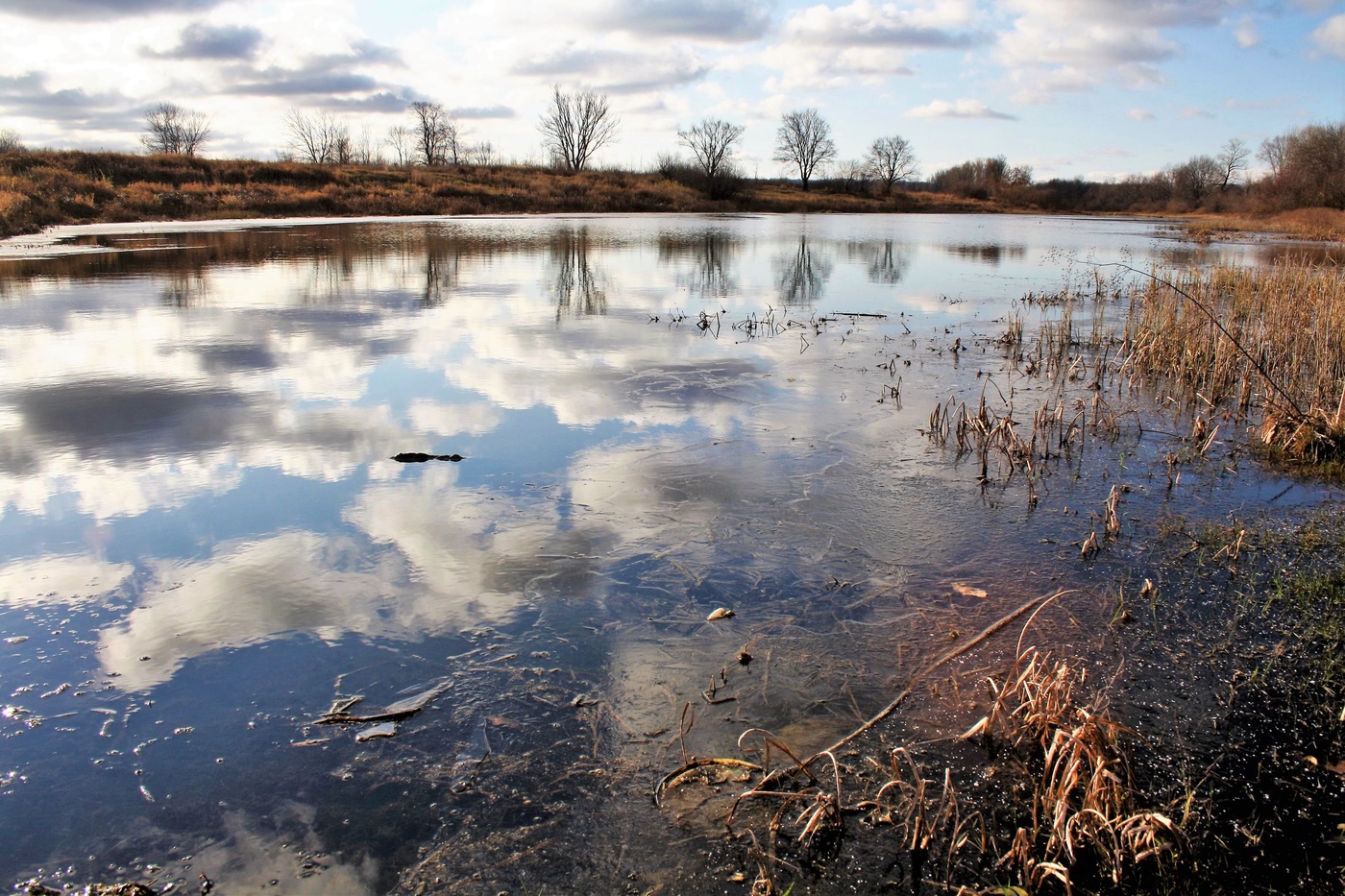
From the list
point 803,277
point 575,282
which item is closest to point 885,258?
point 803,277

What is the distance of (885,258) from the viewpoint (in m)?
21.6

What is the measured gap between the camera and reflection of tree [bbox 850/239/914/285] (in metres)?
17.6

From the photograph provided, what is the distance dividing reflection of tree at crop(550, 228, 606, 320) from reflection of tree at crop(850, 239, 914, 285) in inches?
235

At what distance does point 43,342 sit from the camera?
30.1 ft

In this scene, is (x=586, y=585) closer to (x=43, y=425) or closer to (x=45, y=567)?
(x=45, y=567)

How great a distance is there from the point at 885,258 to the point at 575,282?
9.83 metres

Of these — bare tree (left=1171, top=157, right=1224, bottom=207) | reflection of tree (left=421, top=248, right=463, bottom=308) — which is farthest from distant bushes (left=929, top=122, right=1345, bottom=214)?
reflection of tree (left=421, top=248, right=463, bottom=308)

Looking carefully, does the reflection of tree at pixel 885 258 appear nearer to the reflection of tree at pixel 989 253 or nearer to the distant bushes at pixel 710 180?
the reflection of tree at pixel 989 253

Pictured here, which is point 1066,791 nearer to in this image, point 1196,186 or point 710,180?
point 710,180

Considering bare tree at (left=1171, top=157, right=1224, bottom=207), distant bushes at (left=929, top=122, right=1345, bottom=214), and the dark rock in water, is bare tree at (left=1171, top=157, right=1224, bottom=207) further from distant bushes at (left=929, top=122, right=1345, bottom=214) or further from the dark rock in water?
the dark rock in water

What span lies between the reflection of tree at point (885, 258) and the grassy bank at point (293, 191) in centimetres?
2314

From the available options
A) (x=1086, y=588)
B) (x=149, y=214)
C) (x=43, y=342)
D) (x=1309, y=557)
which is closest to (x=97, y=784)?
(x=1086, y=588)

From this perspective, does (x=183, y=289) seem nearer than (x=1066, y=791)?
No

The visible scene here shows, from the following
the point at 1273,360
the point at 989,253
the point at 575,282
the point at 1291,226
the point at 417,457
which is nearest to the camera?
the point at 417,457
